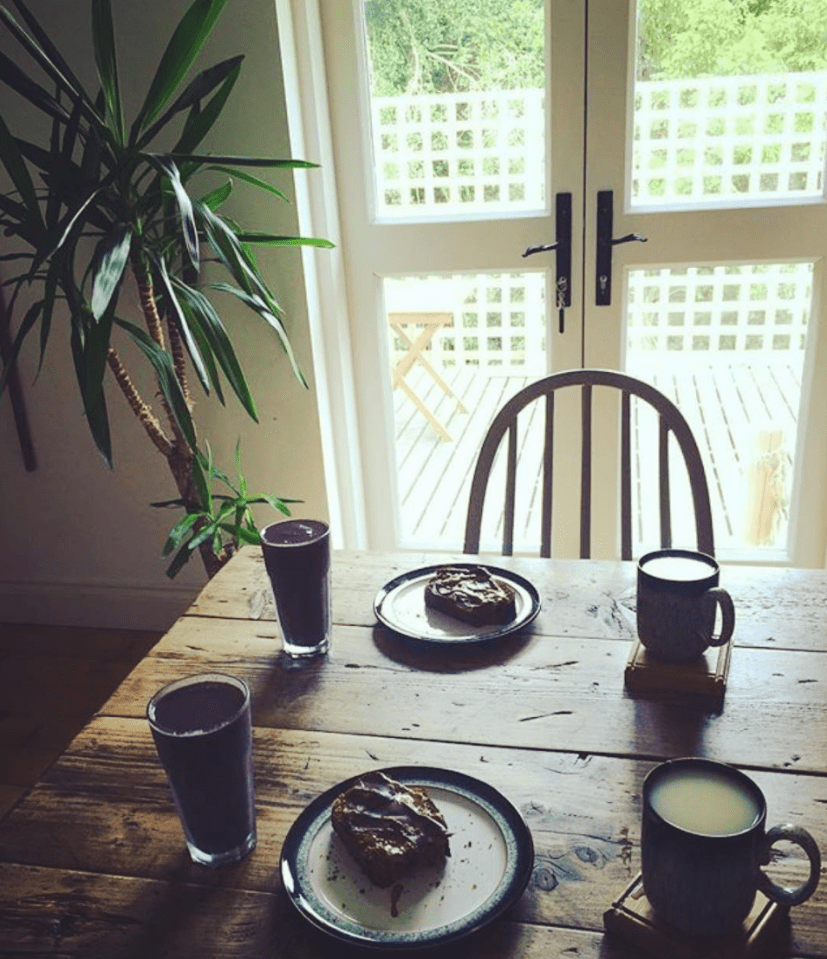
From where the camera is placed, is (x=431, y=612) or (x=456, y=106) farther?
(x=456, y=106)

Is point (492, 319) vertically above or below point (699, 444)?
above

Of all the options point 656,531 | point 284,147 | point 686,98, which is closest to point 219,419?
point 284,147

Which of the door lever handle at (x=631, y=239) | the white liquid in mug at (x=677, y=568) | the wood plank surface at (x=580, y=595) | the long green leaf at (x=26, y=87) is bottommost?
the wood plank surface at (x=580, y=595)

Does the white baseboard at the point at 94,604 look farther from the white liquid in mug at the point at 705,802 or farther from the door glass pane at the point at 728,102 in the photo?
the white liquid in mug at the point at 705,802

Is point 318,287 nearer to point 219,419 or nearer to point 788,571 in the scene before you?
point 219,419

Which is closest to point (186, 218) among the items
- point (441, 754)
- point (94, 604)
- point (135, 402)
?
point (135, 402)

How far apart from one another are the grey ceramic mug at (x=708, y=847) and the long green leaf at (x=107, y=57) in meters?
1.55

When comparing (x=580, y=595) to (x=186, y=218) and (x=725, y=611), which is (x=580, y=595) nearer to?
(x=725, y=611)

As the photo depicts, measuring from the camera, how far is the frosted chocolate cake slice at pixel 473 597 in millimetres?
1183

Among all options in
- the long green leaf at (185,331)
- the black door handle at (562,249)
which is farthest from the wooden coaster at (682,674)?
the black door handle at (562,249)

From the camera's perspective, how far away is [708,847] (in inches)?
26.2

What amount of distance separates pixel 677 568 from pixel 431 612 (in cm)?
35

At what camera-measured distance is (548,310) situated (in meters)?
2.30

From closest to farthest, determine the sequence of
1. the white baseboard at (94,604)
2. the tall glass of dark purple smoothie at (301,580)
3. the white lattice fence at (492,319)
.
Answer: the tall glass of dark purple smoothie at (301,580) < the white lattice fence at (492,319) < the white baseboard at (94,604)
